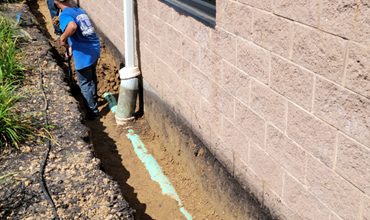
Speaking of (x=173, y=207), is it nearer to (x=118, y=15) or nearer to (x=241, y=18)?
(x=241, y=18)

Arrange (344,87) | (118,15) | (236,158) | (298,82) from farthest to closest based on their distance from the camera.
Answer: (118,15) → (236,158) → (298,82) → (344,87)

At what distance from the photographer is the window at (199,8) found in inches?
144

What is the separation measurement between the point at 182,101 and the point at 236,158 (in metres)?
1.27

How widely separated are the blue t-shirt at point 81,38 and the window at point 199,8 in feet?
6.03

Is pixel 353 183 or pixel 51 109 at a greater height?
pixel 353 183

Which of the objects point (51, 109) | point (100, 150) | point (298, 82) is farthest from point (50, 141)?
point (298, 82)

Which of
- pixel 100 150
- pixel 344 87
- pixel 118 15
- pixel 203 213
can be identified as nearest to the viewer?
pixel 344 87

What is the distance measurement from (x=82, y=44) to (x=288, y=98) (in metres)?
4.14

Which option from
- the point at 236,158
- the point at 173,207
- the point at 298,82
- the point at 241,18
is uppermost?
the point at 241,18

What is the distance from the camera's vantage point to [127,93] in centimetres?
581

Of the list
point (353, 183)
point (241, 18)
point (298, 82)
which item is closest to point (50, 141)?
point (241, 18)

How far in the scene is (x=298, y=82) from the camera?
8.16 ft

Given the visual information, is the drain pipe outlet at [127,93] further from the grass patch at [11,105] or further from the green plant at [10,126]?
the green plant at [10,126]

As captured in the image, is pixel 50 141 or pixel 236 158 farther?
pixel 50 141
